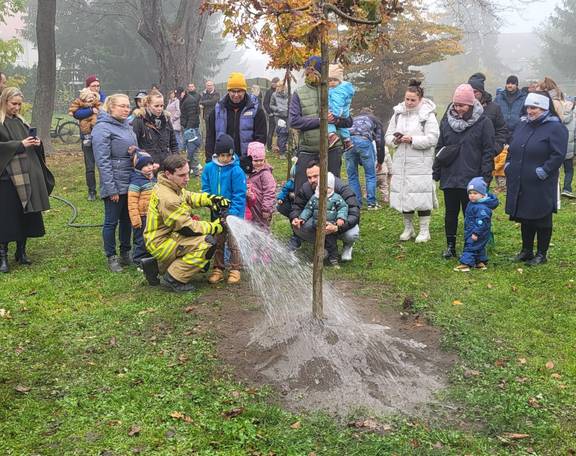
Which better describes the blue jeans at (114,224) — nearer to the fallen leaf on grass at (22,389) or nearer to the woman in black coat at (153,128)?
the woman in black coat at (153,128)

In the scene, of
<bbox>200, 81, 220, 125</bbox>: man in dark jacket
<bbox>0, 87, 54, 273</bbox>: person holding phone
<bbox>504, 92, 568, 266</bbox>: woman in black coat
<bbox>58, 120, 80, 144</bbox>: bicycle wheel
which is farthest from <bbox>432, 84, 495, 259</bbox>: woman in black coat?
<bbox>58, 120, 80, 144</bbox>: bicycle wheel

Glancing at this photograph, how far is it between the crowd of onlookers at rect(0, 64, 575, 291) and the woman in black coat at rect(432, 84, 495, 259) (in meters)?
0.01

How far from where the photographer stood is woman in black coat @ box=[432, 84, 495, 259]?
24.0ft

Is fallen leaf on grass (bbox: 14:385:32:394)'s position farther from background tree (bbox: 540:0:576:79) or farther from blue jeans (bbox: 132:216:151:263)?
background tree (bbox: 540:0:576:79)

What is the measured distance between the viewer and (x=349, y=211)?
296 inches

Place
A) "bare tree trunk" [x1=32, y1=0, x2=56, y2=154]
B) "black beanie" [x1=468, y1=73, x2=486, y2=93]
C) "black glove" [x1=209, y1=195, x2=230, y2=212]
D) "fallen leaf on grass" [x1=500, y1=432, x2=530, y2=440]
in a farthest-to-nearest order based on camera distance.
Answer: "bare tree trunk" [x1=32, y1=0, x2=56, y2=154], "black beanie" [x1=468, y1=73, x2=486, y2=93], "black glove" [x1=209, y1=195, x2=230, y2=212], "fallen leaf on grass" [x1=500, y1=432, x2=530, y2=440]

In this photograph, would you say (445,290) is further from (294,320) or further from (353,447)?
(353,447)

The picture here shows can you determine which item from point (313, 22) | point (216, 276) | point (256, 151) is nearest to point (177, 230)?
point (216, 276)

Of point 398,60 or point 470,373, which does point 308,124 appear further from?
point 398,60

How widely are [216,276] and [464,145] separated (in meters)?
3.37

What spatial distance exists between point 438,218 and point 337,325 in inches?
201

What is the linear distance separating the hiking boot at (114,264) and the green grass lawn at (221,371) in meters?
0.17

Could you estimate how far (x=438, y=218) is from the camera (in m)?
9.91

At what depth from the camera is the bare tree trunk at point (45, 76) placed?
1770cm
